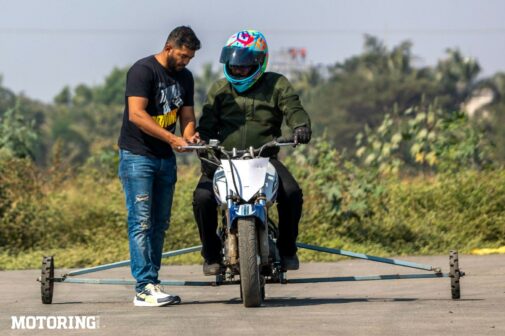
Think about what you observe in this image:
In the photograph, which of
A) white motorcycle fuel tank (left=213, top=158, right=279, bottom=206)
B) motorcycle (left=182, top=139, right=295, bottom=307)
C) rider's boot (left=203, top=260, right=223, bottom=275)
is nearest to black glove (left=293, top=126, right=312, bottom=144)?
motorcycle (left=182, top=139, right=295, bottom=307)

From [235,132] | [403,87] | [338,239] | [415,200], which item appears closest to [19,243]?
[338,239]

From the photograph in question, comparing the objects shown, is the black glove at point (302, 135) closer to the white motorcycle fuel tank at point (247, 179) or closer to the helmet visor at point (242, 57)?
the white motorcycle fuel tank at point (247, 179)

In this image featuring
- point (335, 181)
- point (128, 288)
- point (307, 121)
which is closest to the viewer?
point (307, 121)

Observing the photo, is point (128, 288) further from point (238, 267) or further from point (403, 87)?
point (403, 87)

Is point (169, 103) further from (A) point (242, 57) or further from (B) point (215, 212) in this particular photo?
(B) point (215, 212)

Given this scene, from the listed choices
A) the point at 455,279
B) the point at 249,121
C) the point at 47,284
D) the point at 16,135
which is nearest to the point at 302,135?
the point at 249,121

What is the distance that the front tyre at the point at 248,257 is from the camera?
30.5 feet

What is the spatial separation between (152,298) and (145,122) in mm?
1352

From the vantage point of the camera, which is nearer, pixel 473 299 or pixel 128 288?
pixel 473 299

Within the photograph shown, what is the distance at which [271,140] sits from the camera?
10.3m

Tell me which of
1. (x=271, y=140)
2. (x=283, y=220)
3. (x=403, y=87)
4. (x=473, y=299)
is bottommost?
(x=473, y=299)

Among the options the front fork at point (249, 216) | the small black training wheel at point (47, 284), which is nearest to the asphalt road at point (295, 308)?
the small black training wheel at point (47, 284)

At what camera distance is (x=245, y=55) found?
1015cm

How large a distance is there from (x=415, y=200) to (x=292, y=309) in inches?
342
